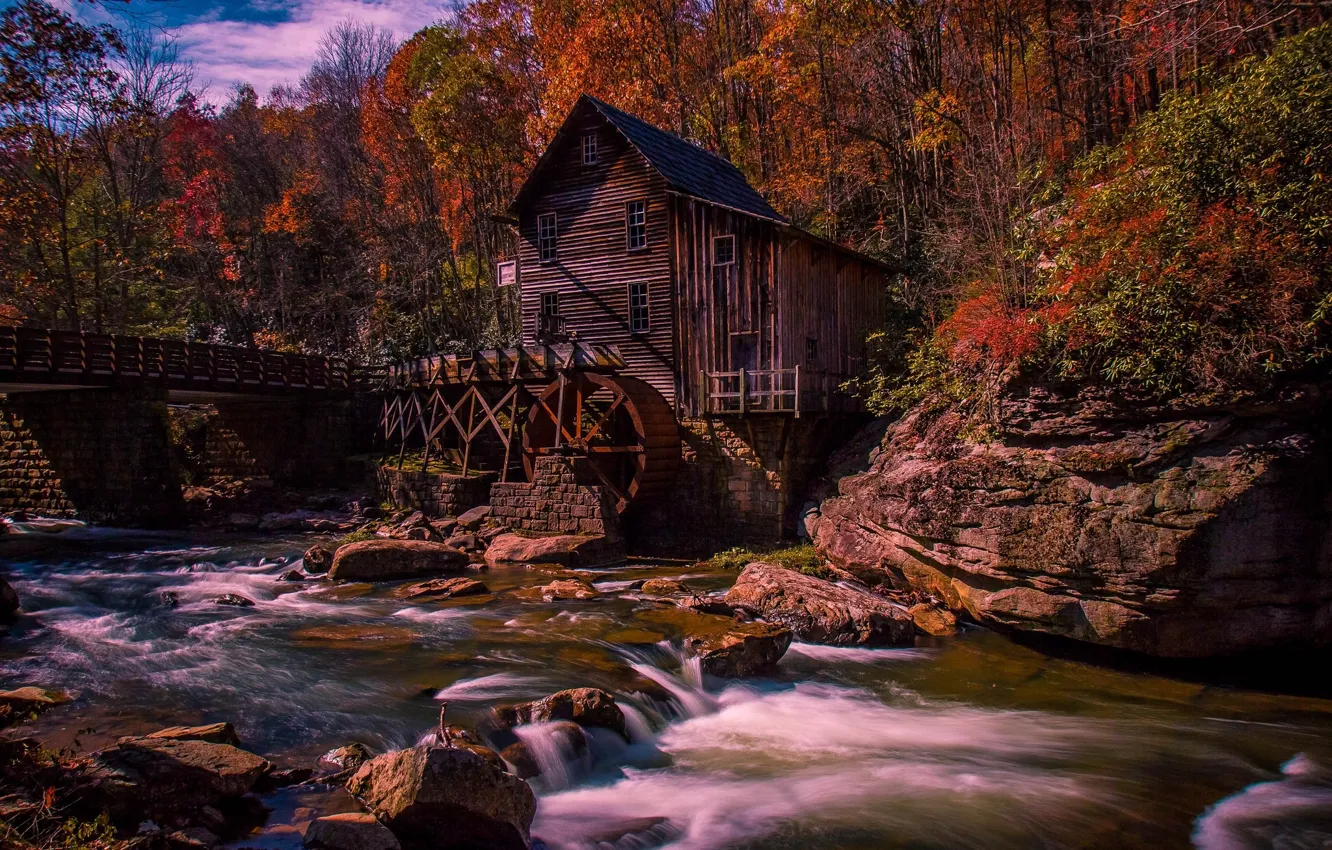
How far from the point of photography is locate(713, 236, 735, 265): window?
1653 cm

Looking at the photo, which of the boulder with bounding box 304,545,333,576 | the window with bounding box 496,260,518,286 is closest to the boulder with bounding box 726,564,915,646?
the boulder with bounding box 304,545,333,576

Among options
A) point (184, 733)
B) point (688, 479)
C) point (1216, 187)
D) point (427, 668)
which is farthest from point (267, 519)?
point (1216, 187)

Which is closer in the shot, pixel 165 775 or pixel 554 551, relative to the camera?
pixel 165 775

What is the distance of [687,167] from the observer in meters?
18.3

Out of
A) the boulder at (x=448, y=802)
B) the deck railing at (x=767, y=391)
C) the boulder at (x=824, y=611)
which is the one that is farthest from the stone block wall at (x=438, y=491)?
the boulder at (x=448, y=802)

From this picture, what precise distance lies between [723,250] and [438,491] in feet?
29.2

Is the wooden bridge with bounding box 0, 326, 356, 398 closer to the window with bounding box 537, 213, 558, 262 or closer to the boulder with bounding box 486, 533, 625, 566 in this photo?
the window with bounding box 537, 213, 558, 262

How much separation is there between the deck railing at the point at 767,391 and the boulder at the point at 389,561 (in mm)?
5938

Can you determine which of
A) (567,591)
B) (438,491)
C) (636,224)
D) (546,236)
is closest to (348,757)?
(567,591)

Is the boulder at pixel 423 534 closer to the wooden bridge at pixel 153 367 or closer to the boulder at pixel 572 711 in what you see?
Answer: the wooden bridge at pixel 153 367

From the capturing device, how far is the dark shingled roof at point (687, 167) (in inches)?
675

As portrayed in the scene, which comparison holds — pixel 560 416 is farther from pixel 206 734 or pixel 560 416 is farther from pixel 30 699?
pixel 206 734

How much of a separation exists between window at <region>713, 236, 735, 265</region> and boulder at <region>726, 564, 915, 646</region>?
807cm

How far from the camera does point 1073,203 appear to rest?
11.1 m
